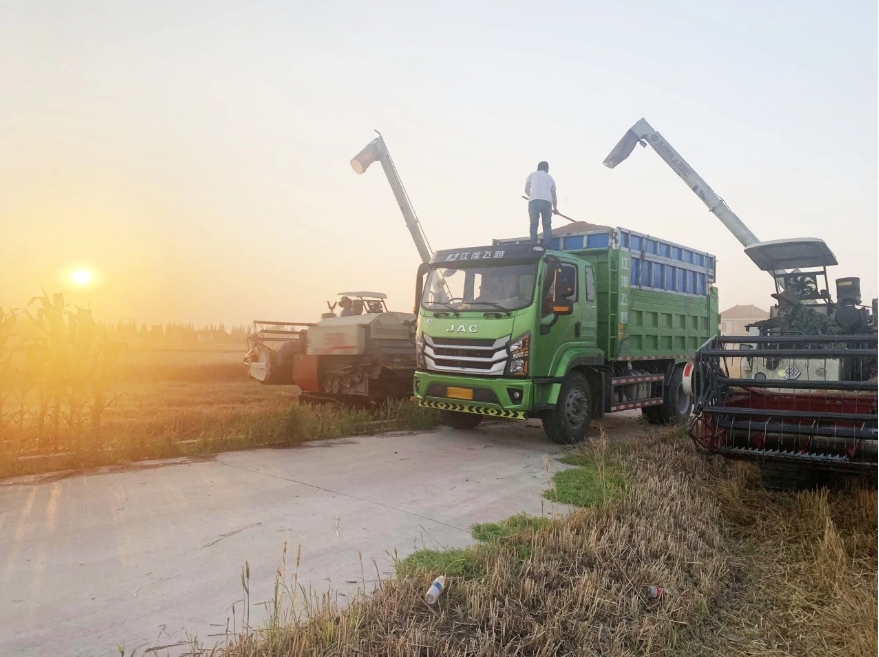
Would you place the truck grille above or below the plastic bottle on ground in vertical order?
above

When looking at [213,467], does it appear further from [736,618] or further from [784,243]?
[784,243]

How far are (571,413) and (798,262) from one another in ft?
21.3

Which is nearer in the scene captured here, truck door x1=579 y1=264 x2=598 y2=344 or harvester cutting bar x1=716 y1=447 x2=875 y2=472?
harvester cutting bar x1=716 y1=447 x2=875 y2=472

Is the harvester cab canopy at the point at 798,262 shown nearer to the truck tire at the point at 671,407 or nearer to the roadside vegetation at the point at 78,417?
the truck tire at the point at 671,407

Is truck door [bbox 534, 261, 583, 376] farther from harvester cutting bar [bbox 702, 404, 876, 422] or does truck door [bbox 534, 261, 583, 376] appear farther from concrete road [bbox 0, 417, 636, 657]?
harvester cutting bar [bbox 702, 404, 876, 422]

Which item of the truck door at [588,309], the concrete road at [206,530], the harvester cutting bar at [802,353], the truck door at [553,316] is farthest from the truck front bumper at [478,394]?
the harvester cutting bar at [802,353]

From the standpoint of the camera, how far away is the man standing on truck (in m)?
9.97

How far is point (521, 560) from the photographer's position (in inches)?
151

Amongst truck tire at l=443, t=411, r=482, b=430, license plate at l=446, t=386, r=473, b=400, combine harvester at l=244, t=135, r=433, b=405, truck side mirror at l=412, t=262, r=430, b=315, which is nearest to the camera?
license plate at l=446, t=386, r=473, b=400

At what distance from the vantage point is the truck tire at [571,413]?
27.1 ft

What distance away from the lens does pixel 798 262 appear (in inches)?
462

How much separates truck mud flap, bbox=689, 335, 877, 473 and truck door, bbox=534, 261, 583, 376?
7.60ft

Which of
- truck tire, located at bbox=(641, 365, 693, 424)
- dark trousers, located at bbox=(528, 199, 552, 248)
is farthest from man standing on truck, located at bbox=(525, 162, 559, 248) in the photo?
truck tire, located at bbox=(641, 365, 693, 424)

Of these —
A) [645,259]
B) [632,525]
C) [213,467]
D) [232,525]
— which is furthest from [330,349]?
[632,525]
